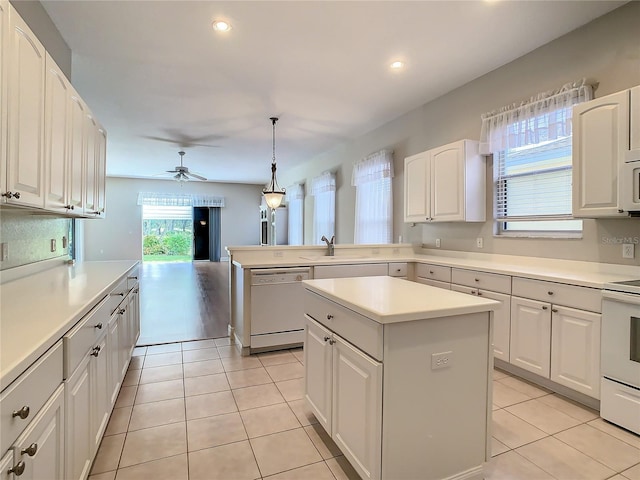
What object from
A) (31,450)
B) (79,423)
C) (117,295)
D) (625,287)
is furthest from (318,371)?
(625,287)

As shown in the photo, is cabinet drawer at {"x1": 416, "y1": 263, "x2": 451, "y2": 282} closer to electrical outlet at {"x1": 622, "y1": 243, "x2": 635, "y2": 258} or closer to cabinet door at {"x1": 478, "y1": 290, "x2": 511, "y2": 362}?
cabinet door at {"x1": 478, "y1": 290, "x2": 511, "y2": 362}

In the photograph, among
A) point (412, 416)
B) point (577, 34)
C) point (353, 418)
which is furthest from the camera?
point (577, 34)

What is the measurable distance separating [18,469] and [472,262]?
340 centimetres

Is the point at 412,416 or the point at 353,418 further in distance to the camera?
the point at 353,418

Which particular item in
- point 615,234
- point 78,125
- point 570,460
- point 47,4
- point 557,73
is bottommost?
point 570,460

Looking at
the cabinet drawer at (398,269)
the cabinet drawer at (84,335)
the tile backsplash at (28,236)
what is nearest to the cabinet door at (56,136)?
the tile backsplash at (28,236)

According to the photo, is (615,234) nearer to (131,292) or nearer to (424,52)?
(424,52)

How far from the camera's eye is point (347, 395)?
1598mm

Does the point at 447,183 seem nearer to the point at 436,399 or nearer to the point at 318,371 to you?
the point at 318,371

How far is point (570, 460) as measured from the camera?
5.82 ft

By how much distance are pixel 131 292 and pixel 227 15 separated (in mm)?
2321

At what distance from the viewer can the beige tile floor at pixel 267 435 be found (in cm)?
170

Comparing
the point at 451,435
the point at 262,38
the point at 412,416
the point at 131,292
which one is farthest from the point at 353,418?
the point at 262,38

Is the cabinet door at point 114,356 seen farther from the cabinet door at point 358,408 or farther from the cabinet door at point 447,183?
the cabinet door at point 447,183
